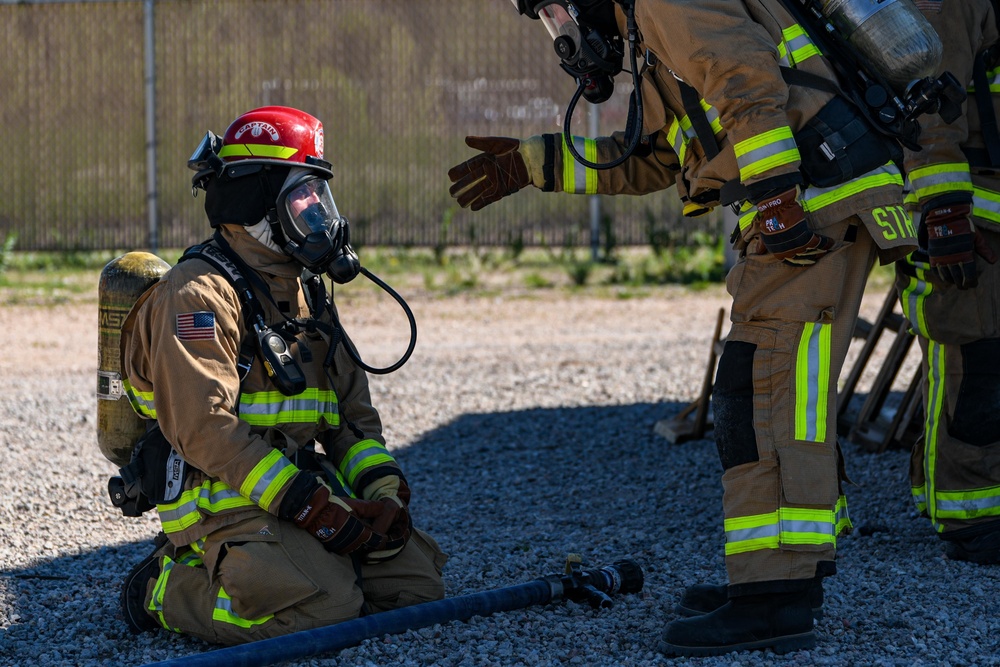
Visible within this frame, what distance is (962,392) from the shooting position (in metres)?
4.32

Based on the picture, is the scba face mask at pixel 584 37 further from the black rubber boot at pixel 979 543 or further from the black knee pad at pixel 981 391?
the black rubber boot at pixel 979 543

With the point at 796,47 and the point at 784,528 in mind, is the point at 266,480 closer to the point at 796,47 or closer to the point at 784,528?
the point at 784,528

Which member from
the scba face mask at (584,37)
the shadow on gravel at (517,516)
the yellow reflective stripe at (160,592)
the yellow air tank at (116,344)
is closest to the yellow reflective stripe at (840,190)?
the scba face mask at (584,37)

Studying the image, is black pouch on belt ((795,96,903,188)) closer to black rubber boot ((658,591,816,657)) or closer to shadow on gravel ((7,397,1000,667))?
black rubber boot ((658,591,816,657))

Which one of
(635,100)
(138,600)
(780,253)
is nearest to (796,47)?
(635,100)

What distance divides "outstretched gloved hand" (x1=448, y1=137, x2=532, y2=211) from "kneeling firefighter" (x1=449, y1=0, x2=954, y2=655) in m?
0.64

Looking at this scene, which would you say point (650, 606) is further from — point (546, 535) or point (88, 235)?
point (88, 235)

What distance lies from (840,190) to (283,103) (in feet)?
35.2

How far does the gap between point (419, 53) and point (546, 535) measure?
372 inches

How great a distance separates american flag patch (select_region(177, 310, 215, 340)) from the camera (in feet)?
11.4

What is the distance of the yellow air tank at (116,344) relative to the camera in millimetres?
3863

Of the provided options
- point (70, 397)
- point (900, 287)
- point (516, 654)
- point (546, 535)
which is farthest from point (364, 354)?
point (516, 654)

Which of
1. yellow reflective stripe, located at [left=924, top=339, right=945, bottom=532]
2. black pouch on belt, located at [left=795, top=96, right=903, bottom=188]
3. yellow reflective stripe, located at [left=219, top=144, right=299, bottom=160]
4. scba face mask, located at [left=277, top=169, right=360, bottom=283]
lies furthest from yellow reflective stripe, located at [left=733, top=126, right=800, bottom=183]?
yellow reflective stripe, located at [left=924, top=339, right=945, bottom=532]

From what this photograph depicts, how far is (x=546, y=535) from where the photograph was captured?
15.9 ft
